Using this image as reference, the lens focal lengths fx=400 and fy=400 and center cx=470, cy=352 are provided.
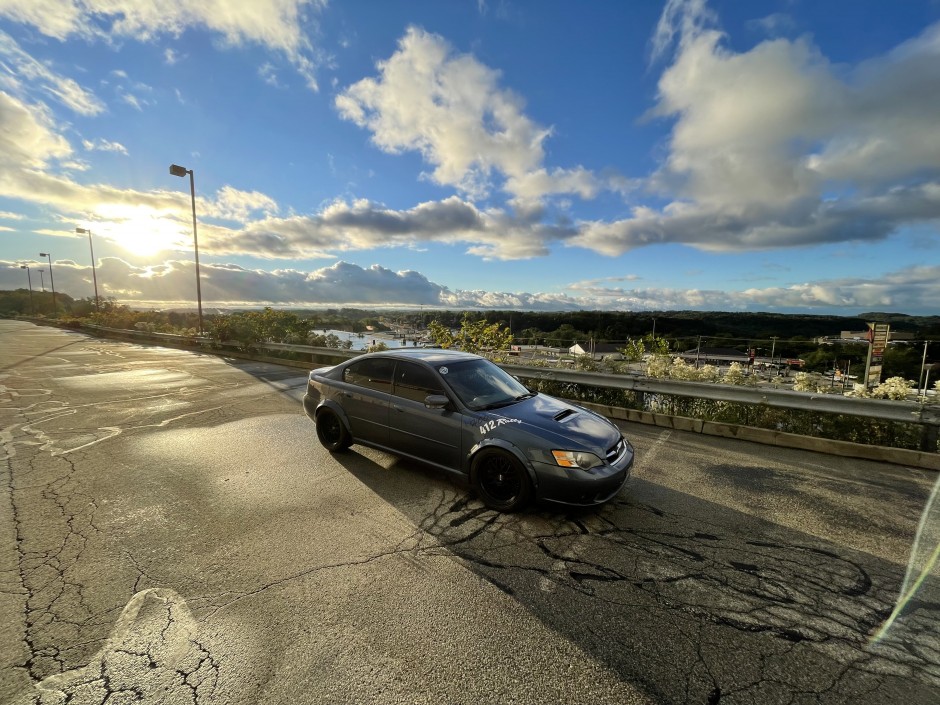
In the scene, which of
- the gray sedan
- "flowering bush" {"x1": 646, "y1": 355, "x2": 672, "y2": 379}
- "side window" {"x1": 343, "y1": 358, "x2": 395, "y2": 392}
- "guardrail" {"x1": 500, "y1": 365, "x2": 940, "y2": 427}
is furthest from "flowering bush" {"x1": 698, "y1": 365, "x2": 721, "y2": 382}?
"side window" {"x1": 343, "y1": 358, "x2": 395, "y2": 392}

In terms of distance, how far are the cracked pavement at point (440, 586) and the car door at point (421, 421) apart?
0.41 m

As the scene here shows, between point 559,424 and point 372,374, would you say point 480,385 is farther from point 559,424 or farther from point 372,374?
point 372,374

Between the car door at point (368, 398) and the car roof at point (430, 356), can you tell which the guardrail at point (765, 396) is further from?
the car door at point (368, 398)

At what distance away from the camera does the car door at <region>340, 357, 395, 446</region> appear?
4863mm

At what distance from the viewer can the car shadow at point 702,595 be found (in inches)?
84.4

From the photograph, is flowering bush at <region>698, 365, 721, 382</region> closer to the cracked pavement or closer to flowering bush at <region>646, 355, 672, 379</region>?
flowering bush at <region>646, 355, 672, 379</region>

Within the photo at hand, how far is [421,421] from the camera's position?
14.6 ft

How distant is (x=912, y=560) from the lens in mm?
3188

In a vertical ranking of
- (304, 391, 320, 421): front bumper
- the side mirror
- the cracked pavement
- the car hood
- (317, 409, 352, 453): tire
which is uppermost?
the side mirror

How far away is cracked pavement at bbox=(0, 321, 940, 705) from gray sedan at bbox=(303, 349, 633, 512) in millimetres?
341

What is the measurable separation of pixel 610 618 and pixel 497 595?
28.7 inches

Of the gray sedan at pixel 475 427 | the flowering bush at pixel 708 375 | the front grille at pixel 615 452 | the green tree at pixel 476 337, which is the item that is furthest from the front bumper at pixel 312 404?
the flowering bush at pixel 708 375

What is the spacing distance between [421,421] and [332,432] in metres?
→ 1.78

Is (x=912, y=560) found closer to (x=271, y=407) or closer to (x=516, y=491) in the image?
(x=516, y=491)
